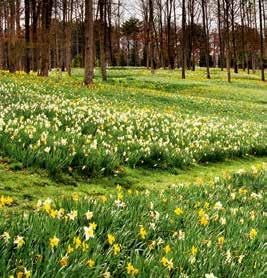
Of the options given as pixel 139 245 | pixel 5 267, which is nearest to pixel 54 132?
pixel 139 245

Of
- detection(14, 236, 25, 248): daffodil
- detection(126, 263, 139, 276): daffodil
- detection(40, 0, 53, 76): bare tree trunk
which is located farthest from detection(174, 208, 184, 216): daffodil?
detection(40, 0, 53, 76): bare tree trunk

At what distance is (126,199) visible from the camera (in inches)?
227

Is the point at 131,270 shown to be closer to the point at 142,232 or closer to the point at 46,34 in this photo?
the point at 142,232

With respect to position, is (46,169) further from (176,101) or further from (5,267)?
(176,101)

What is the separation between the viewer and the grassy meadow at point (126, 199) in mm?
3814

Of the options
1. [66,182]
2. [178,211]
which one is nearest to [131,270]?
[178,211]

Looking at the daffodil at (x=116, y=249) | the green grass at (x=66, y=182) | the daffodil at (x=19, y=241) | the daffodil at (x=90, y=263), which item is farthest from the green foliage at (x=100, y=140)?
the daffodil at (x=90, y=263)

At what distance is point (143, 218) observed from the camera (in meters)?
5.04

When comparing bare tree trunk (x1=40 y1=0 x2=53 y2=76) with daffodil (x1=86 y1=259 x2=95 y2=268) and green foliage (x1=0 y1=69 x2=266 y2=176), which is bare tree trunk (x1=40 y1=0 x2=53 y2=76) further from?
daffodil (x1=86 y1=259 x2=95 y2=268)

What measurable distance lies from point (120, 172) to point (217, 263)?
4.73 m

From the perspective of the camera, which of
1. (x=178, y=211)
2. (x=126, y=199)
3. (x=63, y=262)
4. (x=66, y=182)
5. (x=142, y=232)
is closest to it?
(x=63, y=262)

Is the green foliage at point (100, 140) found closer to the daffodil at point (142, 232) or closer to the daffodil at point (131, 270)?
the daffodil at point (142, 232)

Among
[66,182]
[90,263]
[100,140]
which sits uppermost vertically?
[100,140]

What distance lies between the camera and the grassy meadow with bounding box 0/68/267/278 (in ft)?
12.5
